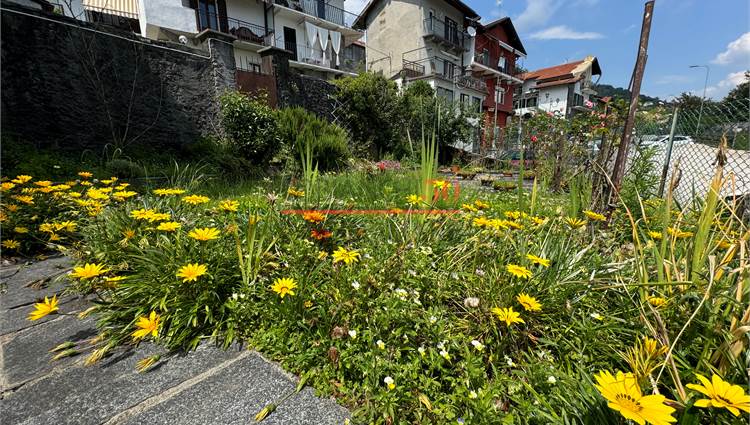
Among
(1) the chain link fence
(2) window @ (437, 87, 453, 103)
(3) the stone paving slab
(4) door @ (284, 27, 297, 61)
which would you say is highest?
(4) door @ (284, 27, 297, 61)

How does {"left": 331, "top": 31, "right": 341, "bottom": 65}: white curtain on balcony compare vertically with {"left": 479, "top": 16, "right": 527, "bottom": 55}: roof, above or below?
below

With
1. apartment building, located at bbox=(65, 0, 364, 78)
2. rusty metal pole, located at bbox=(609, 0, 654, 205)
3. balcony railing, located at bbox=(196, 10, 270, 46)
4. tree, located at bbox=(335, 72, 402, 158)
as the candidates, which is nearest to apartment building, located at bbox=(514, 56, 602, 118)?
apartment building, located at bbox=(65, 0, 364, 78)

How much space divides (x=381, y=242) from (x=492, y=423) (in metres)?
1.05

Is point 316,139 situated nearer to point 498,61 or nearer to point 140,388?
point 140,388

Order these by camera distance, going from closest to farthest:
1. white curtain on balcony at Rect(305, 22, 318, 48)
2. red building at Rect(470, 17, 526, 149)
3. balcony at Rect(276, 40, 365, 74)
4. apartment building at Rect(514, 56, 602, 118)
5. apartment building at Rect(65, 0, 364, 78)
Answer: apartment building at Rect(65, 0, 364, 78) → balcony at Rect(276, 40, 365, 74) → white curtain on balcony at Rect(305, 22, 318, 48) → red building at Rect(470, 17, 526, 149) → apartment building at Rect(514, 56, 602, 118)

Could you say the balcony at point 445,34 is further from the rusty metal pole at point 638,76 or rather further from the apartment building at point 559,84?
the rusty metal pole at point 638,76

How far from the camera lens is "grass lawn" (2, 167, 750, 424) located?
0.84 m

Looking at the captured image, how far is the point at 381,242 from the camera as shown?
1758 mm

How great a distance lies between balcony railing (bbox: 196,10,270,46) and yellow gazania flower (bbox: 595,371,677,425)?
17.7m

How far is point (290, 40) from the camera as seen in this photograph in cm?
1691

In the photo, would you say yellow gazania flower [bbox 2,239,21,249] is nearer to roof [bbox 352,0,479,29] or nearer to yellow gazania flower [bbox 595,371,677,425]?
yellow gazania flower [bbox 595,371,677,425]

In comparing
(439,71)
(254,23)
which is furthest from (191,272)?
(439,71)

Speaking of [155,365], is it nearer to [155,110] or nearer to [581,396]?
[581,396]

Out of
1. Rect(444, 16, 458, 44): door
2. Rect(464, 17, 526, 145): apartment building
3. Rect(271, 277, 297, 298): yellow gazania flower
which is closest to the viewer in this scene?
Rect(271, 277, 297, 298): yellow gazania flower
